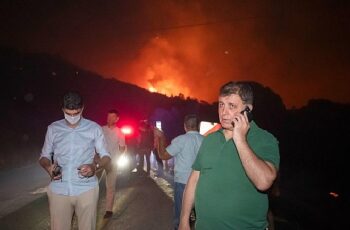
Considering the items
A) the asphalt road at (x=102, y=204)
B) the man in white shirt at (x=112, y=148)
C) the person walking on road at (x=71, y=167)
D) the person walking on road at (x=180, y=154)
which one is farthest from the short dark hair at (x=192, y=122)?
the asphalt road at (x=102, y=204)

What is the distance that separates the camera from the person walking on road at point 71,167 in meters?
4.18

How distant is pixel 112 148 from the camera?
26.2 ft

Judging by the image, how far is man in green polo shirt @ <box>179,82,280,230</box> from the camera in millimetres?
2473

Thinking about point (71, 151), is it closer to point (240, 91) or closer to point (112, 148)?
point (240, 91)

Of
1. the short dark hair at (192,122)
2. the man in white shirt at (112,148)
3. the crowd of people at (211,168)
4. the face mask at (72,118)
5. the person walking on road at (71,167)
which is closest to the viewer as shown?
the crowd of people at (211,168)

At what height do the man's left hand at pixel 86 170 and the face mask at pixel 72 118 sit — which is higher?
the face mask at pixel 72 118

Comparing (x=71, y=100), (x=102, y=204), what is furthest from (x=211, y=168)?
(x=102, y=204)

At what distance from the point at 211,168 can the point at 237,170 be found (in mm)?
241

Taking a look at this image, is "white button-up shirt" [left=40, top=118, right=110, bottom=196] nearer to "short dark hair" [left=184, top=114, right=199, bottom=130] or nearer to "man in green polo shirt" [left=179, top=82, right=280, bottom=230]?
"man in green polo shirt" [left=179, top=82, right=280, bottom=230]

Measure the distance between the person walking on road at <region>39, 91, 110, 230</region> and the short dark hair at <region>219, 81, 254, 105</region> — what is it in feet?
6.82

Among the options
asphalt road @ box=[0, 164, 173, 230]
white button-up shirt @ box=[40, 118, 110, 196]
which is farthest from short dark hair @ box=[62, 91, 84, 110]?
asphalt road @ box=[0, 164, 173, 230]

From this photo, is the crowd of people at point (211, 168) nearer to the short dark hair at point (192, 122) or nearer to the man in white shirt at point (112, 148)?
the short dark hair at point (192, 122)

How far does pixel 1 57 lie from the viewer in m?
40.1

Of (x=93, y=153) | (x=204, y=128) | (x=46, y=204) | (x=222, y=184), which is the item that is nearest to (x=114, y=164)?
(x=46, y=204)
